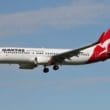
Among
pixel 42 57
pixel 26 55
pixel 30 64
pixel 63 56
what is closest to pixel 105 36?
pixel 63 56

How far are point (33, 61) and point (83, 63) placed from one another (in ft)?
45.9

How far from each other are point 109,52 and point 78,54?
11766mm

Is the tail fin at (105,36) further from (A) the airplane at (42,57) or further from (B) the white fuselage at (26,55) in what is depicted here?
(B) the white fuselage at (26,55)

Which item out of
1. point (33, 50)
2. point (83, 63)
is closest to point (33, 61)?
point (33, 50)

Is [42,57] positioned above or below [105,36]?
below

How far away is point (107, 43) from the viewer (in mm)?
152125

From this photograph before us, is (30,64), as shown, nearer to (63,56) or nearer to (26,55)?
(26,55)

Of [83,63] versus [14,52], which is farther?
[83,63]

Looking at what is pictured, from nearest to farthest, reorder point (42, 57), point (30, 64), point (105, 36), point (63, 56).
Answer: point (42, 57) < point (63, 56) < point (30, 64) < point (105, 36)

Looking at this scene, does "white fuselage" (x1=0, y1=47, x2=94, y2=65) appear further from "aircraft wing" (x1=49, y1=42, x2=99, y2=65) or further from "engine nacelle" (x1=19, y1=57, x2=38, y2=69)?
"aircraft wing" (x1=49, y1=42, x2=99, y2=65)

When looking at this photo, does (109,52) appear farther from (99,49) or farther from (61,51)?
(61,51)

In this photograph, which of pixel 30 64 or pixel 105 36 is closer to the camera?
pixel 30 64

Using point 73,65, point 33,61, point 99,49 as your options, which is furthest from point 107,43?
point 33,61

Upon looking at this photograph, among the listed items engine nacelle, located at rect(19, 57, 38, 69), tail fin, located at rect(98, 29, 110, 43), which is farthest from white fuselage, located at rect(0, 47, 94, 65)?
tail fin, located at rect(98, 29, 110, 43)
